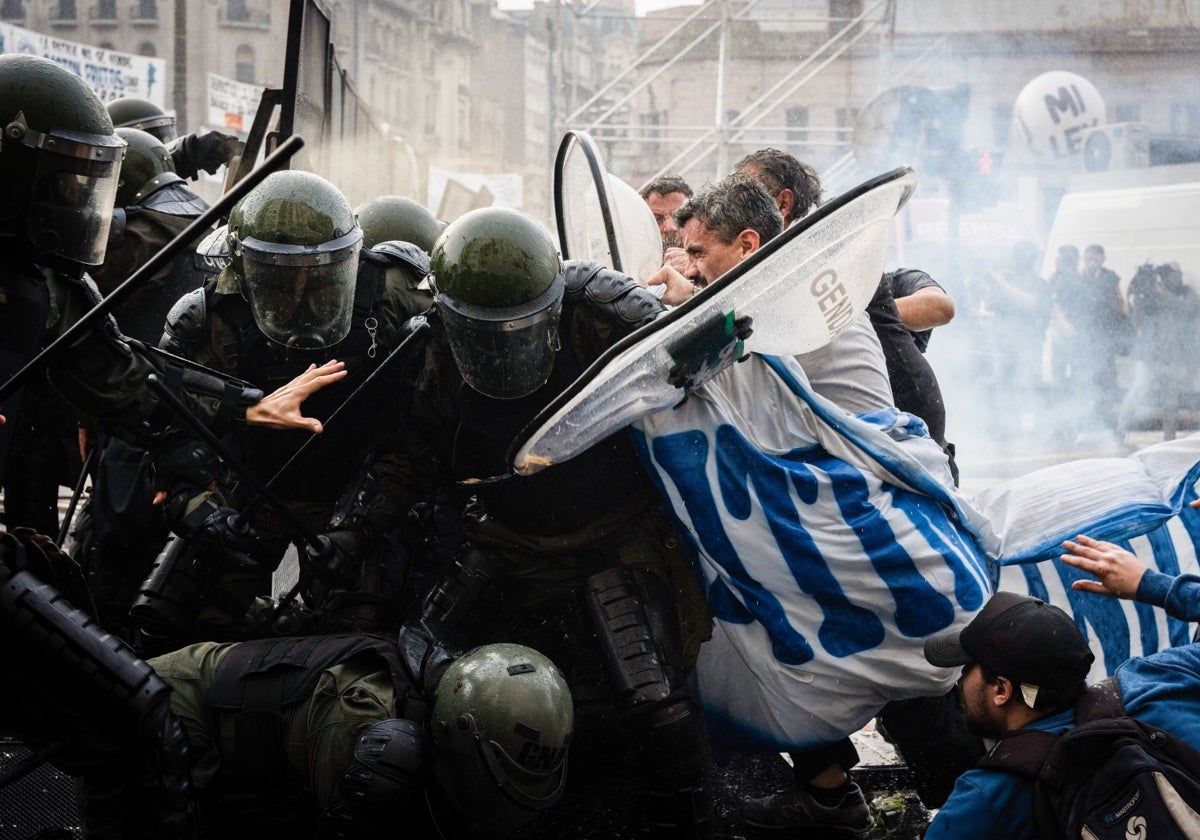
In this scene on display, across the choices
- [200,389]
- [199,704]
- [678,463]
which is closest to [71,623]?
[199,704]

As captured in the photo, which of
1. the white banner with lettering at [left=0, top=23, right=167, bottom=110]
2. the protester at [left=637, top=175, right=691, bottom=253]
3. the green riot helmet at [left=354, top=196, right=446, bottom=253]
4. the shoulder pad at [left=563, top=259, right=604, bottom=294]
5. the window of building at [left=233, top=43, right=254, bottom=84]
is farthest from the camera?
the window of building at [left=233, top=43, right=254, bottom=84]

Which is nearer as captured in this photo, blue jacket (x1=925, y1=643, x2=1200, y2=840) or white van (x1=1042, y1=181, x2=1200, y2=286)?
blue jacket (x1=925, y1=643, x2=1200, y2=840)

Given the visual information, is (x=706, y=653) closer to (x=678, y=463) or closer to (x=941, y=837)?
(x=678, y=463)

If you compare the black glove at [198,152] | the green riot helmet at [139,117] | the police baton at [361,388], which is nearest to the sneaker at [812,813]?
the police baton at [361,388]

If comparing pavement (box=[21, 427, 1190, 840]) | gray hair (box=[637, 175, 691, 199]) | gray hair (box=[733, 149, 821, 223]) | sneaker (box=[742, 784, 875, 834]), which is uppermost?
gray hair (box=[733, 149, 821, 223])

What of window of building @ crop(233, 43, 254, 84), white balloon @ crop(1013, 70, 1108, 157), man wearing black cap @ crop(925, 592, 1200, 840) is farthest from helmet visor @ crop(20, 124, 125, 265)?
window of building @ crop(233, 43, 254, 84)

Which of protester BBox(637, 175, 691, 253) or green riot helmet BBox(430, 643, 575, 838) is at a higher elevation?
protester BBox(637, 175, 691, 253)

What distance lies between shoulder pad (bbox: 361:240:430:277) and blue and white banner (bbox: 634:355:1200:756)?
44.5 inches

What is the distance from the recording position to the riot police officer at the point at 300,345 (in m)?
Result: 3.57

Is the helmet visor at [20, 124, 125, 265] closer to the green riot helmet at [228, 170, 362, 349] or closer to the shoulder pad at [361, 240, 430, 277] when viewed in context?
the green riot helmet at [228, 170, 362, 349]

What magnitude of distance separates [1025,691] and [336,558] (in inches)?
73.3

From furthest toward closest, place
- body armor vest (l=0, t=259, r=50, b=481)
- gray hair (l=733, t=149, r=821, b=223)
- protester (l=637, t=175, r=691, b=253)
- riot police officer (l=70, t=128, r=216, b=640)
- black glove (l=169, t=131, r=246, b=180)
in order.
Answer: black glove (l=169, t=131, r=246, b=180), protester (l=637, t=175, r=691, b=253), gray hair (l=733, t=149, r=821, b=223), riot police officer (l=70, t=128, r=216, b=640), body armor vest (l=0, t=259, r=50, b=481)

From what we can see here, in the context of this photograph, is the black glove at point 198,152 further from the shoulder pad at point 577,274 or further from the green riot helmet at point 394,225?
the shoulder pad at point 577,274

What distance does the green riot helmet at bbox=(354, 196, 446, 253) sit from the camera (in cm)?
482
